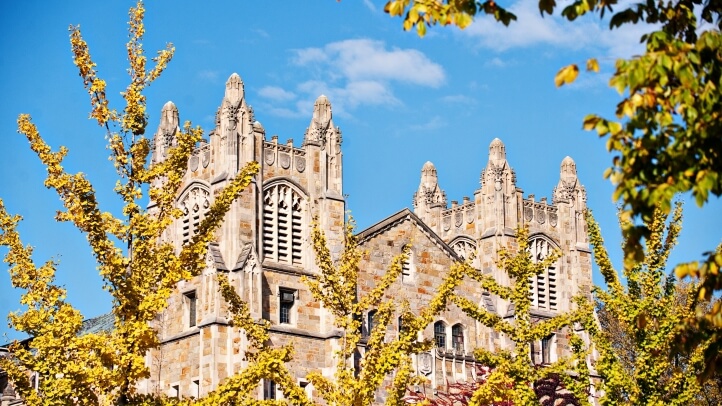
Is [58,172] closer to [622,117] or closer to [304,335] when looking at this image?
[622,117]

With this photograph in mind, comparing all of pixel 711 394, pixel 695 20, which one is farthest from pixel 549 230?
pixel 695 20

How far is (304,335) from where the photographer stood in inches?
1831

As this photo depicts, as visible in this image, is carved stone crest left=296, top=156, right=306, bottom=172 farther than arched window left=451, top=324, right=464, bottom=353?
No

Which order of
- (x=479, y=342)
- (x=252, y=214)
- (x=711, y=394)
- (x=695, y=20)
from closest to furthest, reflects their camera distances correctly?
(x=695, y=20), (x=252, y=214), (x=479, y=342), (x=711, y=394)

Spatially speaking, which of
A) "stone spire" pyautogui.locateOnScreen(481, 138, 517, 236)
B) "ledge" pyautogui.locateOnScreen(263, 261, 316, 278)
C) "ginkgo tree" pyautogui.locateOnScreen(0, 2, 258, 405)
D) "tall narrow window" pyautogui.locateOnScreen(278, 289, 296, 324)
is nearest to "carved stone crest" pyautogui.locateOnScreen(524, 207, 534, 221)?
"stone spire" pyautogui.locateOnScreen(481, 138, 517, 236)

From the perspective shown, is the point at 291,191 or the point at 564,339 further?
the point at 564,339

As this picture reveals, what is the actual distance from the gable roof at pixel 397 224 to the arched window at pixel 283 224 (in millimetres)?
2512

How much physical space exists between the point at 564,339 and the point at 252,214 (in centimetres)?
1822

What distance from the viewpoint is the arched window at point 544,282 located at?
56.7 m

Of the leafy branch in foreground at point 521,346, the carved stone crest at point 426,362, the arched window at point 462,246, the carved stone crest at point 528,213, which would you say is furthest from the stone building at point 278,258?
the leafy branch in foreground at point 521,346

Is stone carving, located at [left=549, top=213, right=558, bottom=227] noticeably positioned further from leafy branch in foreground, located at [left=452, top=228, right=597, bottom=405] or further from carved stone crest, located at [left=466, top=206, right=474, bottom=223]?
leafy branch in foreground, located at [left=452, top=228, right=597, bottom=405]

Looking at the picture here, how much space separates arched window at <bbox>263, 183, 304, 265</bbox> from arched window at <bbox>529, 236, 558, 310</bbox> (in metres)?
13.4

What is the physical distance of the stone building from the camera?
148ft

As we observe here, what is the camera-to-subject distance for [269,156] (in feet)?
158
